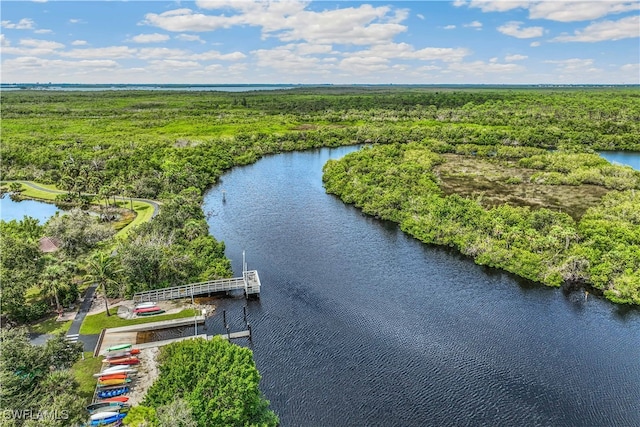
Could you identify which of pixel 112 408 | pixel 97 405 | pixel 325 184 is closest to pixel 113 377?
pixel 97 405

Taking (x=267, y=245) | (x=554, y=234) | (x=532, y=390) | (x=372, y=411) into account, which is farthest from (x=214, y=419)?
(x=554, y=234)

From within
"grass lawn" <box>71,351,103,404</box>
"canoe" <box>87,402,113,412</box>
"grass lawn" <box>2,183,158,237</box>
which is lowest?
"grass lawn" <box>71,351,103,404</box>

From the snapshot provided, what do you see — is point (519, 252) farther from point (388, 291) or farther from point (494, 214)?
point (388, 291)

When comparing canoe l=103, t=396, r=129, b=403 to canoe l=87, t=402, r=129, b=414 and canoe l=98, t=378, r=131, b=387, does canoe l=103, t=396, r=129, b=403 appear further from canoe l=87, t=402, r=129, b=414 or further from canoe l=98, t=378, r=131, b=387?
canoe l=98, t=378, r=131, b=387

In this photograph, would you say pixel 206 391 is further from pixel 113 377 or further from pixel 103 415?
pixel 113 377

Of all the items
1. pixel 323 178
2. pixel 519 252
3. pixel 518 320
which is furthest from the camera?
pixel 323 178

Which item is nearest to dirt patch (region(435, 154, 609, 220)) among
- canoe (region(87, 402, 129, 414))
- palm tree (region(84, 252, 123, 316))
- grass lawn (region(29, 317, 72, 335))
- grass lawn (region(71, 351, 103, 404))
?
palm tree (region(84, 252, 123, 316))
